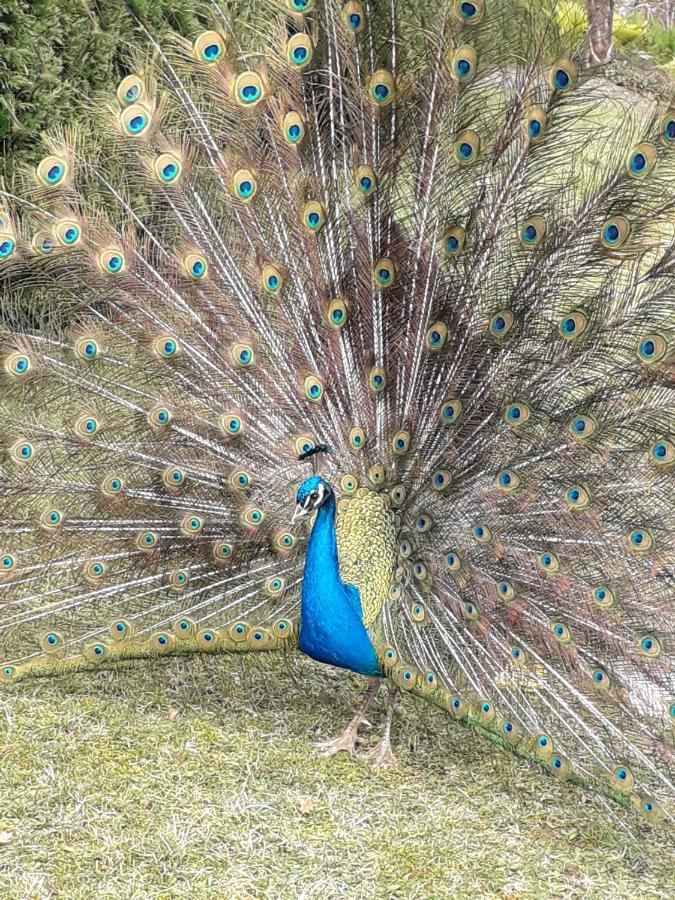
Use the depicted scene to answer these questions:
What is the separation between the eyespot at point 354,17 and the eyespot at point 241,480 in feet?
5.23

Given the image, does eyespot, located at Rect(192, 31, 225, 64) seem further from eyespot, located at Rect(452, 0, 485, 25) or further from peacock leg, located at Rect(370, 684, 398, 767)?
peacock leg, located at Rect(370, 684, 398, 767)

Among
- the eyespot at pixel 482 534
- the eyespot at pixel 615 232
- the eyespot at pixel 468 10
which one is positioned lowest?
the eyespot at pixel 482 534

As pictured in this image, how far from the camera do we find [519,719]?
3291 millimetres

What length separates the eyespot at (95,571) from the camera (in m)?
3.76

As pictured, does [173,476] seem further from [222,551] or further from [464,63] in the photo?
[464,63]

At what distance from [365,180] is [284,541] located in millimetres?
1366

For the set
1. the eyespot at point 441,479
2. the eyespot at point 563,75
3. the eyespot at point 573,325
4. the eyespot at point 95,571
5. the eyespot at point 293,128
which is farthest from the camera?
the eyespot at point 95,571

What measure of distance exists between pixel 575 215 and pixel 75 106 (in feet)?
14.6

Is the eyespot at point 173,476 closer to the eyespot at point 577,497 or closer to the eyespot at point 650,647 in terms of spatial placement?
the eyespot at point 577,497

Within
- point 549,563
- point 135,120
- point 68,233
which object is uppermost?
point 135,120

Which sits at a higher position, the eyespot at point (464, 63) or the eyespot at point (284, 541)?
the eyespot at point (464, 63)

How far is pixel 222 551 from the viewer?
3785mm

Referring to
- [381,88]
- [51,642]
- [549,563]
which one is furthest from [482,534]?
[51,642]

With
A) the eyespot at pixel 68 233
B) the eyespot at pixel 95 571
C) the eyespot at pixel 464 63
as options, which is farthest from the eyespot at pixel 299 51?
the eyespot at pixel 95 571
